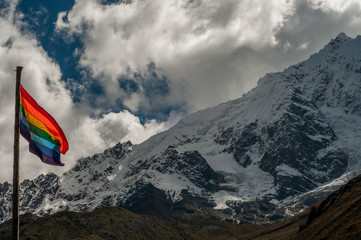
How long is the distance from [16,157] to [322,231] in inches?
6517

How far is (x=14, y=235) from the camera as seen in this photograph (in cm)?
3397

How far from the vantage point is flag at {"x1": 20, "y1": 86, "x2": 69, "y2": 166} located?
37.1 metres

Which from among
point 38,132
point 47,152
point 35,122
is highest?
point 35,122

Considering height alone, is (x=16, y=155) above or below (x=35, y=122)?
below

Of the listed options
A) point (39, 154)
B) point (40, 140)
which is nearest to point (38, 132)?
point (40, 140)

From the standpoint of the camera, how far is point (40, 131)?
125 ft

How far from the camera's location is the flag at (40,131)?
3712cm

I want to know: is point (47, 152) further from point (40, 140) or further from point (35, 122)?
point (35, 122)

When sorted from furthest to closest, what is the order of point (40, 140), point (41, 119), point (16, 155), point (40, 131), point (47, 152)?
point (47, 152), point (40, 140), point (40, 131), point (41, 119), point (16, 155)

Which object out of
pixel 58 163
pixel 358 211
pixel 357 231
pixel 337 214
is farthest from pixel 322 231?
pixel 58 163

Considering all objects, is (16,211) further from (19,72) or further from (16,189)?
(19,72)

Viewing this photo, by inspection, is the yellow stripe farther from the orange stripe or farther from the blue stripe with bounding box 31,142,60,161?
the blue stripe with bounding box 31,142,60,161

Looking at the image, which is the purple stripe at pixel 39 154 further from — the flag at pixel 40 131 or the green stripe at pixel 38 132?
the green stripe at pixel 38 132

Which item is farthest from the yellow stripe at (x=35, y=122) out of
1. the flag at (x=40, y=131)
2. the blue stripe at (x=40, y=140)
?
the blue stripe at (x=40, y=140)
